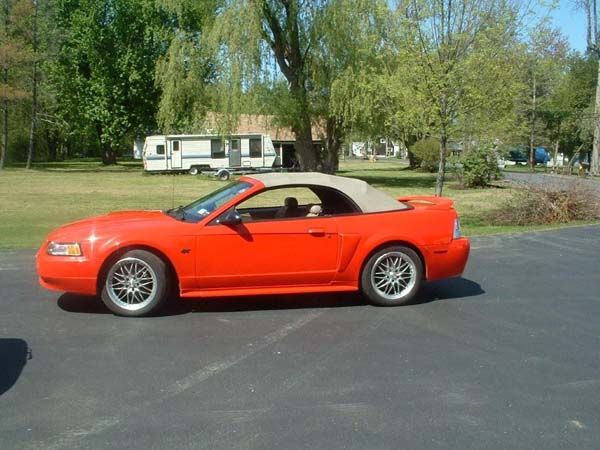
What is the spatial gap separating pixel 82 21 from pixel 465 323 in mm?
48446

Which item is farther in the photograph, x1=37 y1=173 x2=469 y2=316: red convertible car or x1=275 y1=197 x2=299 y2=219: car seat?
x1=275 y1=197 x2=299 y2=219: car seat

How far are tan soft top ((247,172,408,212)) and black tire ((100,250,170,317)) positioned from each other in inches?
58.8

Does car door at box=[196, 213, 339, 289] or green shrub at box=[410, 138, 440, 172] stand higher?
green shrub at box=[410, 138, 440, 172]

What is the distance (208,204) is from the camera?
7098mm

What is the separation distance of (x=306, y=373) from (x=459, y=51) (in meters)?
9.07

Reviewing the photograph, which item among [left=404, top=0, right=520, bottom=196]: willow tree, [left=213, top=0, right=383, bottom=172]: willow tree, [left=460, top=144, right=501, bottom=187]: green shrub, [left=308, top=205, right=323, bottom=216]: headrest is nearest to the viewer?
[left=308, top=205, right=323, bottom=216]: headrest

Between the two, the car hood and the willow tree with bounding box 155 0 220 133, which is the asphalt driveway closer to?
the car hood

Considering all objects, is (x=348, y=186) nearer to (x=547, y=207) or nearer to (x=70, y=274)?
(x=70, y=274)

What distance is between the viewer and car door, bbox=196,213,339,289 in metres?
6.64

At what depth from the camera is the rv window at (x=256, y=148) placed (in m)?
43.0

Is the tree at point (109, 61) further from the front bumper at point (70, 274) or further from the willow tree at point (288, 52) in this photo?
the front bumper at point (70, 274)

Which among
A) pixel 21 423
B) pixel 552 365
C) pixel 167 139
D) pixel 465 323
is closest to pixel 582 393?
pixel 552 365

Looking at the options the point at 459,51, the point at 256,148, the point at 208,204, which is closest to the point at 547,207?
the point at 459,51

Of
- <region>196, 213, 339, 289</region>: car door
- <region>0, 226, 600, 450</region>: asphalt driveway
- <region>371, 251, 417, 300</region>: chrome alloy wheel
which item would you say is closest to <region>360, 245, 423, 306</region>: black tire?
<region>371, 251, 417, 300</region>: chrome alloy wheel
